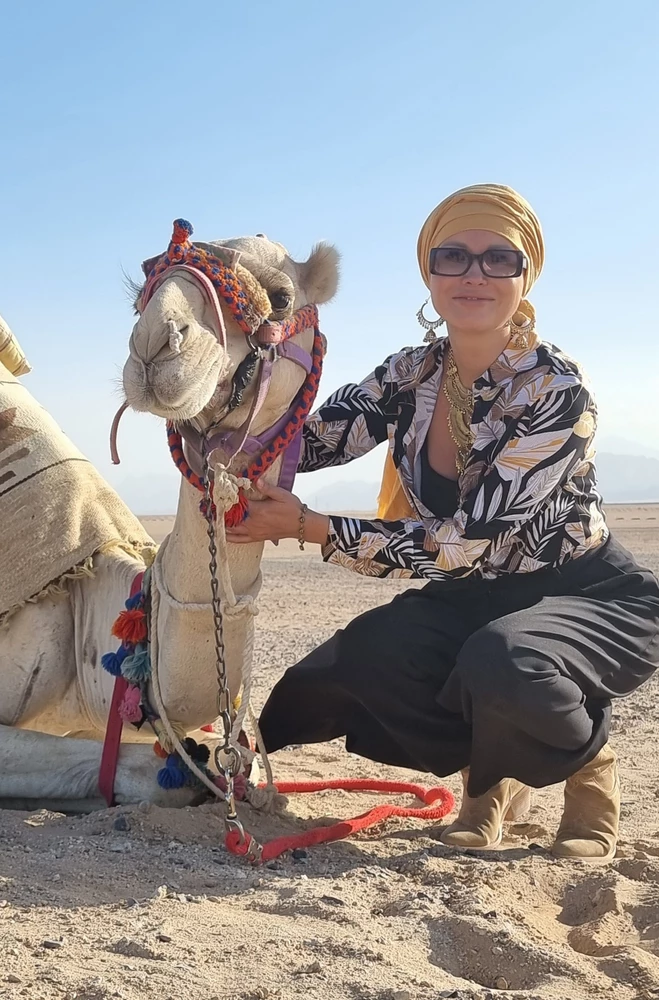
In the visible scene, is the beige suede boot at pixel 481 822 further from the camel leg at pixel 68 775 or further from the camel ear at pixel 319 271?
the camel ear at pixel 319 271

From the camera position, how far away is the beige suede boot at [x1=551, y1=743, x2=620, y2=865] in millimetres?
3437

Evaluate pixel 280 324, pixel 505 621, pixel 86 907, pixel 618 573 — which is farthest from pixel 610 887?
pixel 280 324

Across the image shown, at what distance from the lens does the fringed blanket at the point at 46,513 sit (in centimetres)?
405

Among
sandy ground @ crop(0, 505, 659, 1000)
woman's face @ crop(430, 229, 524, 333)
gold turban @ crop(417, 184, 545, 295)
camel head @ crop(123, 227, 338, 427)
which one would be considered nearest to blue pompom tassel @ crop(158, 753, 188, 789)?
sandy ground @ crop(0, 505, 659, 1000)

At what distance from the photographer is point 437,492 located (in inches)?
145

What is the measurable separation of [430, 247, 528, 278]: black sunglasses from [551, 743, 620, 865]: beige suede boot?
1.53m

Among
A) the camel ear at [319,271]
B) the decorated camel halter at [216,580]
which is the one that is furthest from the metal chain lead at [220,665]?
the camel ear at [319,271]

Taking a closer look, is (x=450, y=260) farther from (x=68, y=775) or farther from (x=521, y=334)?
(x=68, y=775)

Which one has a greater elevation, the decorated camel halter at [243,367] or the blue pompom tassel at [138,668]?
the decorated camel halter at [243,367]

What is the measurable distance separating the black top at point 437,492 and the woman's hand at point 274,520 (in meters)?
0.52

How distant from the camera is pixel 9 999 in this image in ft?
6.68

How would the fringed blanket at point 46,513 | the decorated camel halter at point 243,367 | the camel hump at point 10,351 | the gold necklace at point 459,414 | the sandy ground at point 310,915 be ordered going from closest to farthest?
the sandy ground at point 310,915, the decorated camel halter at point 243,367, the gold necklace at point 459,414, the fringed blanket at point 46,513, the camel hump at point 10,351

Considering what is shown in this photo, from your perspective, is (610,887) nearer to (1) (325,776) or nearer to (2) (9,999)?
(2) (9,999)

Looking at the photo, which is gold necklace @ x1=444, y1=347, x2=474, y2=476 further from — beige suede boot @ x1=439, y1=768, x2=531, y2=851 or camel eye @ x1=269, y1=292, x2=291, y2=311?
beige suede boot @ x1=439, y1=768, x2=531, y2=851
